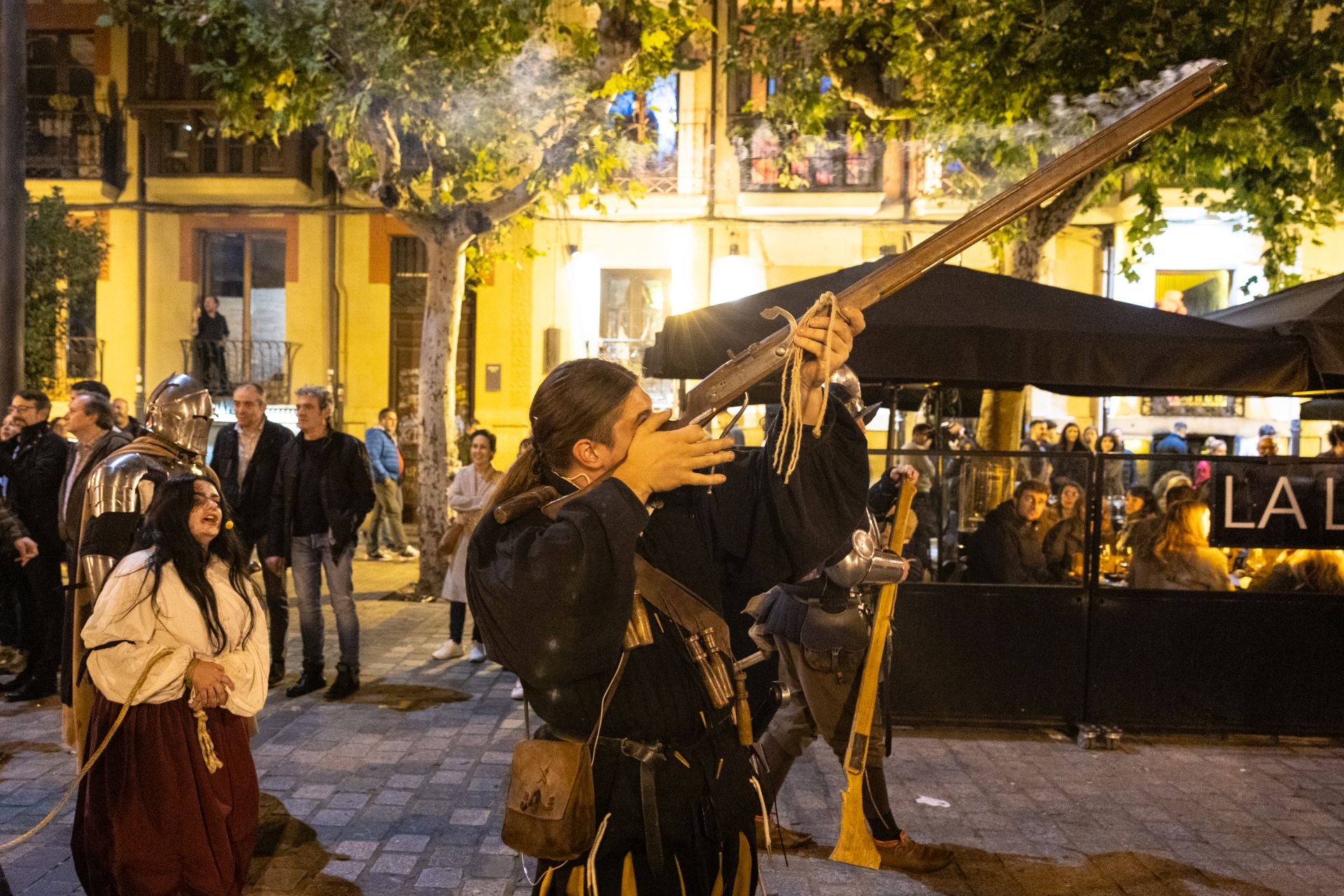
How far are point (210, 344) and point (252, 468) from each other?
12.2 m

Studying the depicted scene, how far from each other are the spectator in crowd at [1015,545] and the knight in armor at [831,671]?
2.08 m

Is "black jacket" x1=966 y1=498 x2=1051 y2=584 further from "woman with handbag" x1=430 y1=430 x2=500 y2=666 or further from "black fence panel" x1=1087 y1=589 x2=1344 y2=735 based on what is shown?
"woman with handbag" x1=430 y1=430 x2=500 y2=666

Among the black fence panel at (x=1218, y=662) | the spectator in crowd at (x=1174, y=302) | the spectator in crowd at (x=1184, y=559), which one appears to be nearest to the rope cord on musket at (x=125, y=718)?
the black fence panel at (x=1218, y=662)

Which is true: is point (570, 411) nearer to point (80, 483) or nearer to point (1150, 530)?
point (80, 483)

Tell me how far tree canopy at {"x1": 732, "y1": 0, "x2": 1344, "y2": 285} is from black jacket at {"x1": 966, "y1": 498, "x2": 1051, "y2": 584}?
375 cm

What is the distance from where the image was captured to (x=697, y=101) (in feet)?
57.9

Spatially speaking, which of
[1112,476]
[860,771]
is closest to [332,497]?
[860,771]

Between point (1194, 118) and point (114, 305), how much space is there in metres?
16.7

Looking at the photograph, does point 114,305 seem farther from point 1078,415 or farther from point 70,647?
point 1078,415

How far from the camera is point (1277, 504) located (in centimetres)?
648

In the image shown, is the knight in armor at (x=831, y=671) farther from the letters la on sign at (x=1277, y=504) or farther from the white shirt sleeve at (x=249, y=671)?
the letters la on sign at (x=1277, y=504)

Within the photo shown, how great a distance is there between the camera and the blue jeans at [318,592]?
23.3 feet

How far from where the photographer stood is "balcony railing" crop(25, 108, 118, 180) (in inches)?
690

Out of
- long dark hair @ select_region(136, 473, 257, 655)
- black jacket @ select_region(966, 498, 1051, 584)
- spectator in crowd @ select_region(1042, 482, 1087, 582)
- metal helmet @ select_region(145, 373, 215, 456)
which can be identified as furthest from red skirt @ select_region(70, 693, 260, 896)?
spectator in crowd @ select_region(1042, 482, 1087, 582)
